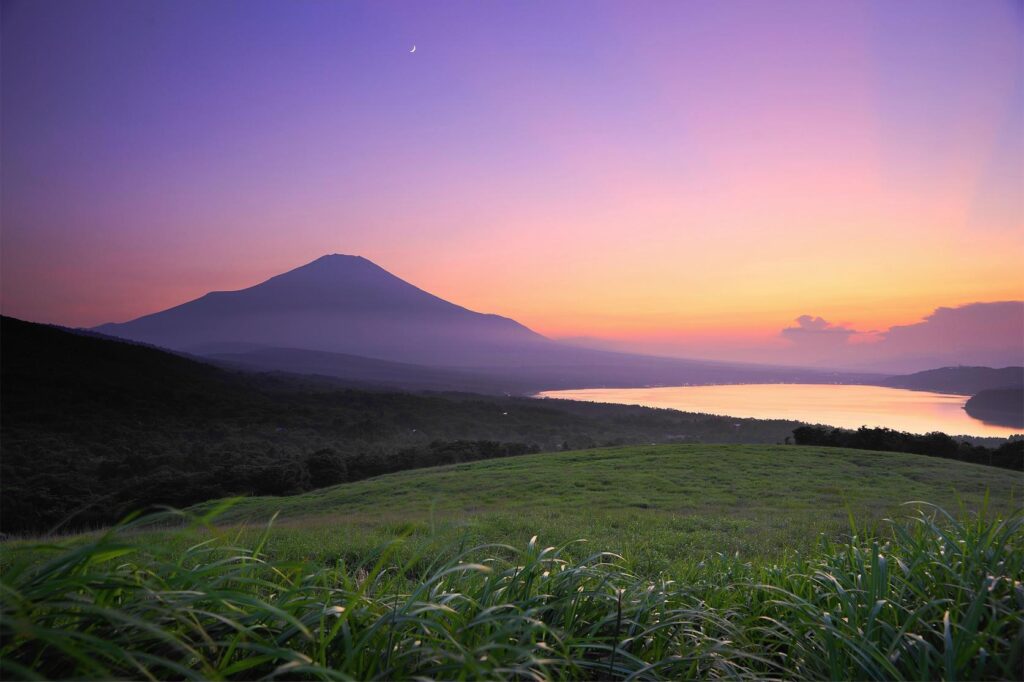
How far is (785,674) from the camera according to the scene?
2.28m

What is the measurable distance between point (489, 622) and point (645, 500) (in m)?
11.3

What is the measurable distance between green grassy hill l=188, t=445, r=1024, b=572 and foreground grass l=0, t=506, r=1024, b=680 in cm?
70

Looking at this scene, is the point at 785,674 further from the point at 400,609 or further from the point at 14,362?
the point at 14,362

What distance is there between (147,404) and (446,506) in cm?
4561

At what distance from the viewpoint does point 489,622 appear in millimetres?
2018

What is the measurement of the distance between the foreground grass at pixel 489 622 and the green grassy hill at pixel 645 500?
0.70 meters

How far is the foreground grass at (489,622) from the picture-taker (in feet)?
4.56

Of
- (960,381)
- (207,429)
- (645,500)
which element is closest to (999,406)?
(960,381)

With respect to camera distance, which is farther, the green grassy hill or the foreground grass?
the green grassy hill

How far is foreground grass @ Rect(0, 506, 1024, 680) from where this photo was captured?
1.39 m

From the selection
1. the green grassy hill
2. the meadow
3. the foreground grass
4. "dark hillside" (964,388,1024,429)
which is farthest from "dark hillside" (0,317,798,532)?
"dark hillside" (964,388,1024,429)

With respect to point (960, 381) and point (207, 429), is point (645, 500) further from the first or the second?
point (960, 381)

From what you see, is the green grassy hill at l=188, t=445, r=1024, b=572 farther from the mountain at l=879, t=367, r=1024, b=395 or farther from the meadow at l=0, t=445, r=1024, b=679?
the mountain at l=879, t=367, r=1024, b=395

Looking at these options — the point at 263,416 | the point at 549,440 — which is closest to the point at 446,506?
the point at 549,440
